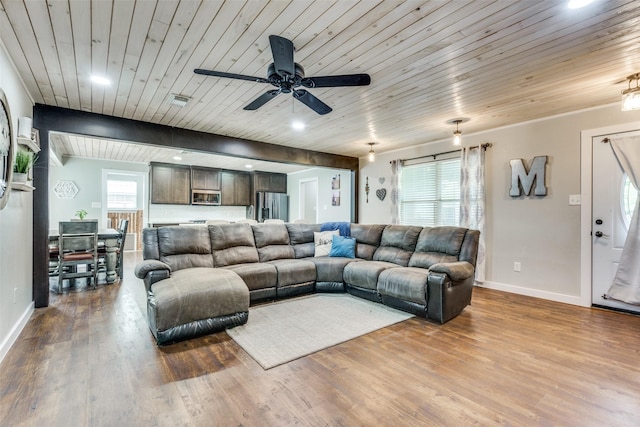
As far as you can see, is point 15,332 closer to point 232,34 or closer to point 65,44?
point 65,44

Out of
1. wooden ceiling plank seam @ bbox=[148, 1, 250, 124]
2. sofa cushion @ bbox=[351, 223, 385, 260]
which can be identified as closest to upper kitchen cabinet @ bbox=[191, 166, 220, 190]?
sofa cushion @ bbox=[351, 223, 385, 260]

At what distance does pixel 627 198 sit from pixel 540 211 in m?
0.85

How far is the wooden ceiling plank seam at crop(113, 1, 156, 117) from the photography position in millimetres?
1920

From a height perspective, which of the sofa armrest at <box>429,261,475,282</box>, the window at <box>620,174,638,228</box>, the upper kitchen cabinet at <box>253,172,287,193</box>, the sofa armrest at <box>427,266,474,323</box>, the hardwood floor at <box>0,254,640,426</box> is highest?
the upper kitchen cabinet at <box>253,172,287,193</box>

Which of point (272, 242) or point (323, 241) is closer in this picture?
point (272, 242)

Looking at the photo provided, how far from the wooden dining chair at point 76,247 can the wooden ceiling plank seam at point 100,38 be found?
6.99ft

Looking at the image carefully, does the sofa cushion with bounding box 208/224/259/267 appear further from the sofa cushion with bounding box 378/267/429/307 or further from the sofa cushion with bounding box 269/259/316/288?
the sofa cushion with bounding box 378/267/429/307

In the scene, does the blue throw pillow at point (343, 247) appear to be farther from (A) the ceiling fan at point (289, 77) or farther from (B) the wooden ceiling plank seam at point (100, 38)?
(B) the wooden ceiling plank seam at point (100, 38)

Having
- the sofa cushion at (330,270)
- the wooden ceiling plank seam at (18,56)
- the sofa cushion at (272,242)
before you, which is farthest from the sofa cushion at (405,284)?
the wooden ceiling plank seam at (18,56)

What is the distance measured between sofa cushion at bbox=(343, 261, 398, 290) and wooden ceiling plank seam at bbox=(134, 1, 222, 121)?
283 cm

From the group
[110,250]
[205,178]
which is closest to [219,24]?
[110,250]

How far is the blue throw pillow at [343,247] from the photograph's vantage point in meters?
4.57

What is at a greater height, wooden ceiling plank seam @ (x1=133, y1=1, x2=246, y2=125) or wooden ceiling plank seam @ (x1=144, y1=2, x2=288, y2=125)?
wooden ceiling plank seam @ (x1=133, y1=1, x2=246, y2=125)

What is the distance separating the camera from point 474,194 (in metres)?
4.74
